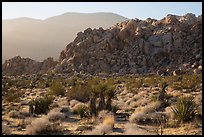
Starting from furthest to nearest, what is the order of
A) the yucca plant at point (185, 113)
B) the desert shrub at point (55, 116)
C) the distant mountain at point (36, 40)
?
the distant mountain at point (36, 40)
the desert shrub at point (55, 116)
the yucca plant at point (185, 113)

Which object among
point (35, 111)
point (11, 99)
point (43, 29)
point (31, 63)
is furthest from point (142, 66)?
point (43, 29)

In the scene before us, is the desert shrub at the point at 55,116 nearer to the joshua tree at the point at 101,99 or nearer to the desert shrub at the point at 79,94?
the joshua tree at the point at 101,99

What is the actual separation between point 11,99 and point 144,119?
8.66 metres

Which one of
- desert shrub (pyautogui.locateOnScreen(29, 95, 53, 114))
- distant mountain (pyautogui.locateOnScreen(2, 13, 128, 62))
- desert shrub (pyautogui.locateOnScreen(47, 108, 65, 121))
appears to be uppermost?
distant mountain (pyautogui.locateOnScreen(2, 13, 128, 62))

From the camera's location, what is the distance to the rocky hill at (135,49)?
52375mm

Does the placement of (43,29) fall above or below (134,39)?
above

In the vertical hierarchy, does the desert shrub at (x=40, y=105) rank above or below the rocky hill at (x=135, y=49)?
below

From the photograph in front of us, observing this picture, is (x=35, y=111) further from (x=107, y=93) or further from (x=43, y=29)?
(x=43, y=29)

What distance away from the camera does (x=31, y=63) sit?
6312cm

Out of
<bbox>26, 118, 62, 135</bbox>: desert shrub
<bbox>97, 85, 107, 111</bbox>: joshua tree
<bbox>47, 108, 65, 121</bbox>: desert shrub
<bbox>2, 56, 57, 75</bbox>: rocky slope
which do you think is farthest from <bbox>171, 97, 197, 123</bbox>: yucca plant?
<bbox>2, 56, 57, 75</bbox>: rocky slope

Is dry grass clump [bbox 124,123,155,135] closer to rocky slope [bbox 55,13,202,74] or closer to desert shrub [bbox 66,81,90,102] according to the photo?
desert shrub [bbox 66,81,90,102]

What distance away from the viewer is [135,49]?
183 ft

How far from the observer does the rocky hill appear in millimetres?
52375

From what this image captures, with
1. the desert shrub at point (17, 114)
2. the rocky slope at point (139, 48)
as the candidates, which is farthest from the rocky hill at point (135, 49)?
the desert shrub at point (17, 114)
